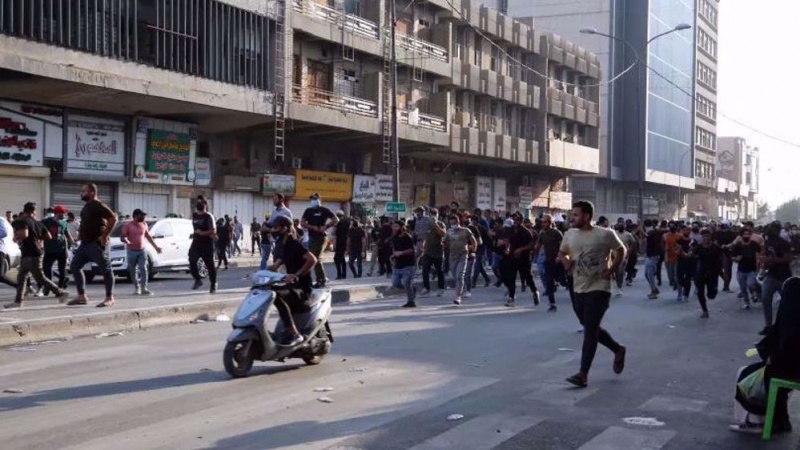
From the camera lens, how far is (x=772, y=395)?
6.50 metres

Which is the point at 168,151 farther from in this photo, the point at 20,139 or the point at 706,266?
the point at 706,266

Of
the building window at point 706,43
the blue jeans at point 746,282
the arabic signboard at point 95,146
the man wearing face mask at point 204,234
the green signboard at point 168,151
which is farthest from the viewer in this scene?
the building window at point 706,43

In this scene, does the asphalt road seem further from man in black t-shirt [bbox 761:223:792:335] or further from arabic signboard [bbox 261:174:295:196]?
arabic signboard [bbox 261:174:295:196]

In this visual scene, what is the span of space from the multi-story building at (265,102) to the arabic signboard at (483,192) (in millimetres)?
114

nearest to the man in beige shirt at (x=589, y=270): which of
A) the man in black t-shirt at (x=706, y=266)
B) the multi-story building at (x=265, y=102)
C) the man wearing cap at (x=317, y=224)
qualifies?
the man in black t-shirt at (x=706, y=266)

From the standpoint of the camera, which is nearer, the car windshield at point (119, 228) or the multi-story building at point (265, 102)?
the car windshield at point (119, 228)

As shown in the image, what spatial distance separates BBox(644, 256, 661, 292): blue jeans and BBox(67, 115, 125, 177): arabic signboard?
1757cm

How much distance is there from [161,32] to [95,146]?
420 centimetres

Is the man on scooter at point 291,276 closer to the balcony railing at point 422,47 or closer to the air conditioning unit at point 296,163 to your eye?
the air conditioning unit at point 296,163

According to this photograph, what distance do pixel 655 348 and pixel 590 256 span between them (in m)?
3.59

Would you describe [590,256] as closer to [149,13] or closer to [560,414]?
[560,414]

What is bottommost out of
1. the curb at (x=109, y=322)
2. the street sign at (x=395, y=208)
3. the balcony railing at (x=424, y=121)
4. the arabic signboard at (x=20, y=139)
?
the curb at (x=109, y=322)

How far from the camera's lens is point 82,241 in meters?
13.4

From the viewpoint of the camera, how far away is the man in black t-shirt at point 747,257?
55.5 feet
